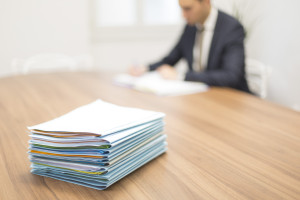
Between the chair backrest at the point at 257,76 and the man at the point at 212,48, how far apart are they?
0.34 feet

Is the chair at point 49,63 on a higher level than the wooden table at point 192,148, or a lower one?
lower

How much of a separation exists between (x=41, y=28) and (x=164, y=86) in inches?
84.7

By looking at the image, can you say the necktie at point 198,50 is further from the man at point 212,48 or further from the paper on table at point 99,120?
the paper on table at point 99,120

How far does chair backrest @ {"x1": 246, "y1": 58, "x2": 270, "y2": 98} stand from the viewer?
6.10ft

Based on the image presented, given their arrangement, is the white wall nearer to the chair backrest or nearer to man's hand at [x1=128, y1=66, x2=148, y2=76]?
man's hand at [x1=128, y1=66, x2=148, y2=76]

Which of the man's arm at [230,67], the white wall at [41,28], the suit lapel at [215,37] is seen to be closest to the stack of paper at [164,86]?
the man's arm at [230,67]

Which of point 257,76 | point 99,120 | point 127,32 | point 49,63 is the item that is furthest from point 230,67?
point 127,32

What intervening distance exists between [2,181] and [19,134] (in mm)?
305

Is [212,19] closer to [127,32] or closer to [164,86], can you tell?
[164,86]

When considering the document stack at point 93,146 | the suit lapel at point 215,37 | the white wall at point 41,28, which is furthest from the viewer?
the white wall at point 41,28

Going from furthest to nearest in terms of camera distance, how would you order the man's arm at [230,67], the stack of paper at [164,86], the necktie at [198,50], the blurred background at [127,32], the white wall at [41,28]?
the white wall at [41,28] → the blurred background at [127,32] → the necktie at [198,50] → the man's arm at [230,67] → the stack of paper at [164,86]

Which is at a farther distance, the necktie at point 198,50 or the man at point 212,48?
the necktie at point 198,50

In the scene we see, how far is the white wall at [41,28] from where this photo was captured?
9.93 ft

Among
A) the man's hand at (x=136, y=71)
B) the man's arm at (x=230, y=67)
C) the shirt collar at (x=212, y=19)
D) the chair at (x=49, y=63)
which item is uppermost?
the shirt collar at (x=212, y=19)
